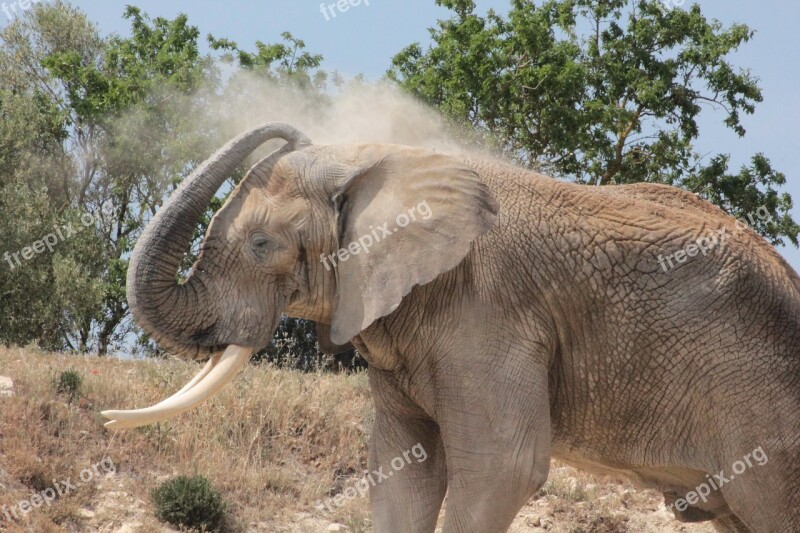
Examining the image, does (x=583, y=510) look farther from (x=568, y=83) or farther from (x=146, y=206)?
(x=146, y=206)

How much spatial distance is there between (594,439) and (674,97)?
23326 millimetres

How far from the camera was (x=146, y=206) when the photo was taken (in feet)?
122

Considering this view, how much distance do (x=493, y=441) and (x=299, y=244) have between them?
5.44 feet

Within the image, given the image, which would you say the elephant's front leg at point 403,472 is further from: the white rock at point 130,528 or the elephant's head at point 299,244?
the white rock at point 130,528

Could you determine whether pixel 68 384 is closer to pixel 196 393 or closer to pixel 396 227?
→ pixel 196 393

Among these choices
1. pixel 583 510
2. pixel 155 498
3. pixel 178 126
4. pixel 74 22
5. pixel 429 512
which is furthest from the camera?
pixel 74 22

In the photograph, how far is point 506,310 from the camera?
24.2ft

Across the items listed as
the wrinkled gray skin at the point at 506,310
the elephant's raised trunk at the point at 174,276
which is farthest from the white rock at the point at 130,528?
the elephant's raised trunk at the point at 174,276

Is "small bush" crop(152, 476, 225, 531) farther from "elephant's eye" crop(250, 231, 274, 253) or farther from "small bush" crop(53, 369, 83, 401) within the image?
"elephant's eye" crop(250, 231, 274, 253)

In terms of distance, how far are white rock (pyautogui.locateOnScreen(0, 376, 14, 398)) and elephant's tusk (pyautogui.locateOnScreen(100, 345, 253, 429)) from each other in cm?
607

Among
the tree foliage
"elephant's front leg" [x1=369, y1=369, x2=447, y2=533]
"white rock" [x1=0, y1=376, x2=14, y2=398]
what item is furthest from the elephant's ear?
the tree foliage

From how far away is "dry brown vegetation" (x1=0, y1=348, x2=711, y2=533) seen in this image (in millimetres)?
11859

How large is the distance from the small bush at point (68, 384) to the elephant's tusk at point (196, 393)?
20.7 feet

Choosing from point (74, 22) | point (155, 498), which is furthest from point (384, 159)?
point (74, 22)
